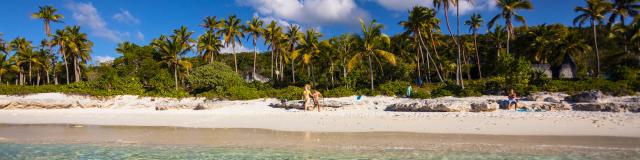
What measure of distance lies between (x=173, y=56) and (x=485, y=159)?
32.6m

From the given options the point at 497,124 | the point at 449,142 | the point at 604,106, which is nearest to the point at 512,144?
the point at 449,142

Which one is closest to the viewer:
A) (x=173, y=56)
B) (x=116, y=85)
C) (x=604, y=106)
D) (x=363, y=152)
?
(x=363, y=152)

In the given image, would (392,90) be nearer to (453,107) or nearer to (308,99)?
(308,99)

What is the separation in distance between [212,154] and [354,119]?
706 centimetres

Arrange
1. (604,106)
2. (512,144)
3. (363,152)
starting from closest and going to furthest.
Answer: (363,152)
(512,144)
(604,106)

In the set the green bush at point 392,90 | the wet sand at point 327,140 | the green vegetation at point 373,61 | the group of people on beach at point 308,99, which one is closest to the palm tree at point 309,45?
the green vegetation at point 373,61

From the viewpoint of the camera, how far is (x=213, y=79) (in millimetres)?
28781

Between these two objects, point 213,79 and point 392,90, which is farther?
point 213,79

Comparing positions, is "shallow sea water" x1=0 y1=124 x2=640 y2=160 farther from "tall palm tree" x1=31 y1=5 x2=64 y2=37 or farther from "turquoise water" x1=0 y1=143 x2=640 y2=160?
"tall palm tree" x1=31 y1=5 x2=64 y2=37

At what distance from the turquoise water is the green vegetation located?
13.0m

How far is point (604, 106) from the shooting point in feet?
47.9

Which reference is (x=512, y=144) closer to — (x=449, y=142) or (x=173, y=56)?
(x=449, y=142)

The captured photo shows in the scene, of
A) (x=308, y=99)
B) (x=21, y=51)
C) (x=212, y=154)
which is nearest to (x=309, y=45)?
(x=308, y=99)

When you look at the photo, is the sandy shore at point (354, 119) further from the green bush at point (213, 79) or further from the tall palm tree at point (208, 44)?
the tall palm tree at point (208, 44)
